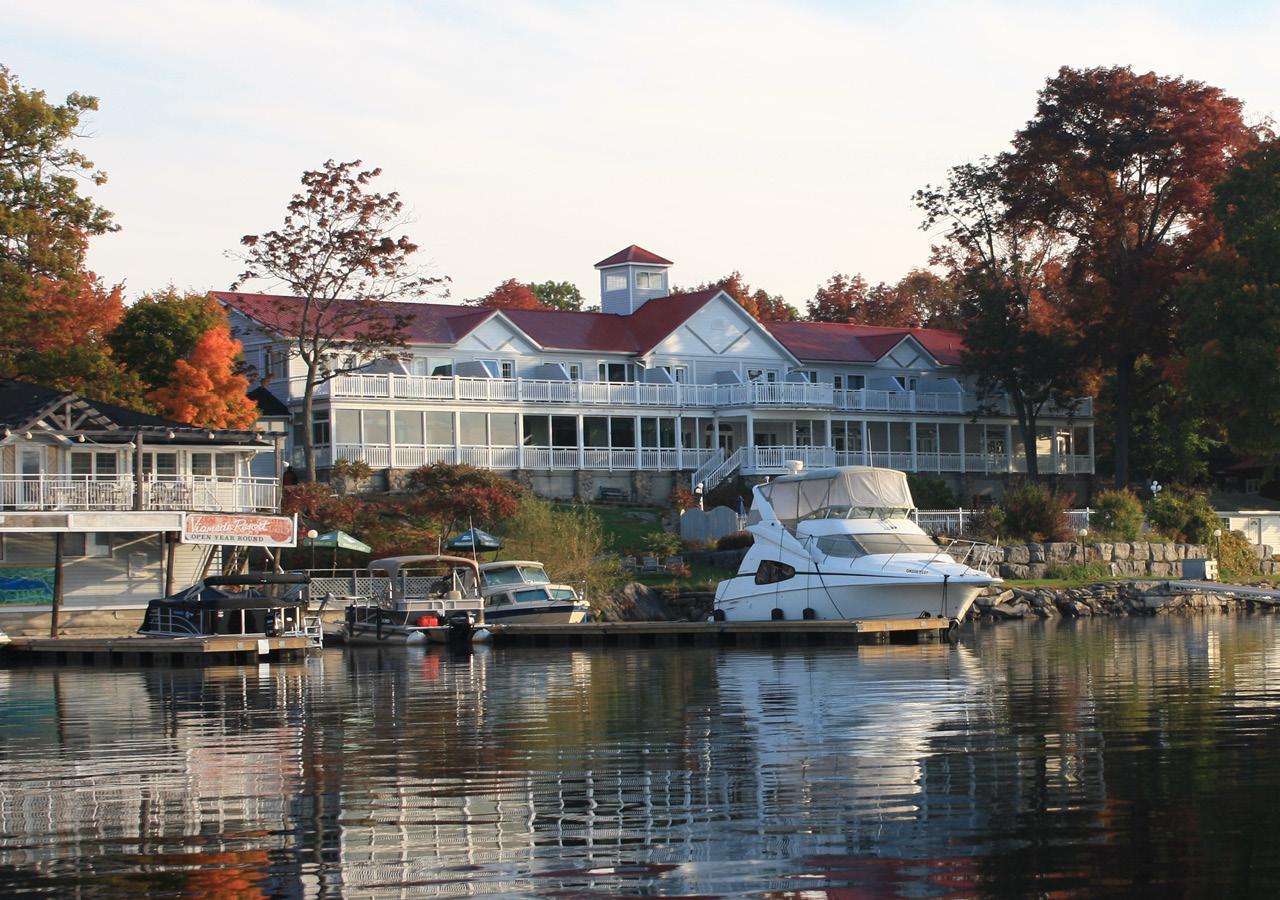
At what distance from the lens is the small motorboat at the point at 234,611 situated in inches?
1428

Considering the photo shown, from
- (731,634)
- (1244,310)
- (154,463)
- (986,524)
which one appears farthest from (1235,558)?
(154,463)

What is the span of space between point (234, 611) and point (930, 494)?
94.3ft

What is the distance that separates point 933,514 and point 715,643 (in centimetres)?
1626

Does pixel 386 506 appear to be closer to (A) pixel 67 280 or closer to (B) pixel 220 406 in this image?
(B) pixel 220 406

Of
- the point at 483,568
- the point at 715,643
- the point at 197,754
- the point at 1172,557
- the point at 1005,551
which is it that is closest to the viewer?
the point at 197,754

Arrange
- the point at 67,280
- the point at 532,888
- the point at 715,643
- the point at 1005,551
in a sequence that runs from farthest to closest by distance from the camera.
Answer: the point at 1005,551, the point at 67,280, the point at 715,643, the point at 532,888

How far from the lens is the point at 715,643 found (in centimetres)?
3872

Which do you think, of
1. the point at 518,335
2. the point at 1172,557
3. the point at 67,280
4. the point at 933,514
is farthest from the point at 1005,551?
the point at 67,280

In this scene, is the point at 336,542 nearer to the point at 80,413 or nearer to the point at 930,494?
the point at 80,413

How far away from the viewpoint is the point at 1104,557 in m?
53.3

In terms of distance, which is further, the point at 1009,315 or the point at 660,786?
the point at 1009,315

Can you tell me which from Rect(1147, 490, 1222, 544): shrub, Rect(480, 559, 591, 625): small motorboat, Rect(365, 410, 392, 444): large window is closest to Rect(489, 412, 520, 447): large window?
Rect(365, 410, 392, 444): large window

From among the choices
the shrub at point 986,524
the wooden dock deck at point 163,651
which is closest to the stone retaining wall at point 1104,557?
the shrub at point 986,524

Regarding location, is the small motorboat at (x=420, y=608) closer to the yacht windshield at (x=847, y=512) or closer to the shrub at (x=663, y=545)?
the shrub at (x=663, y=545)
